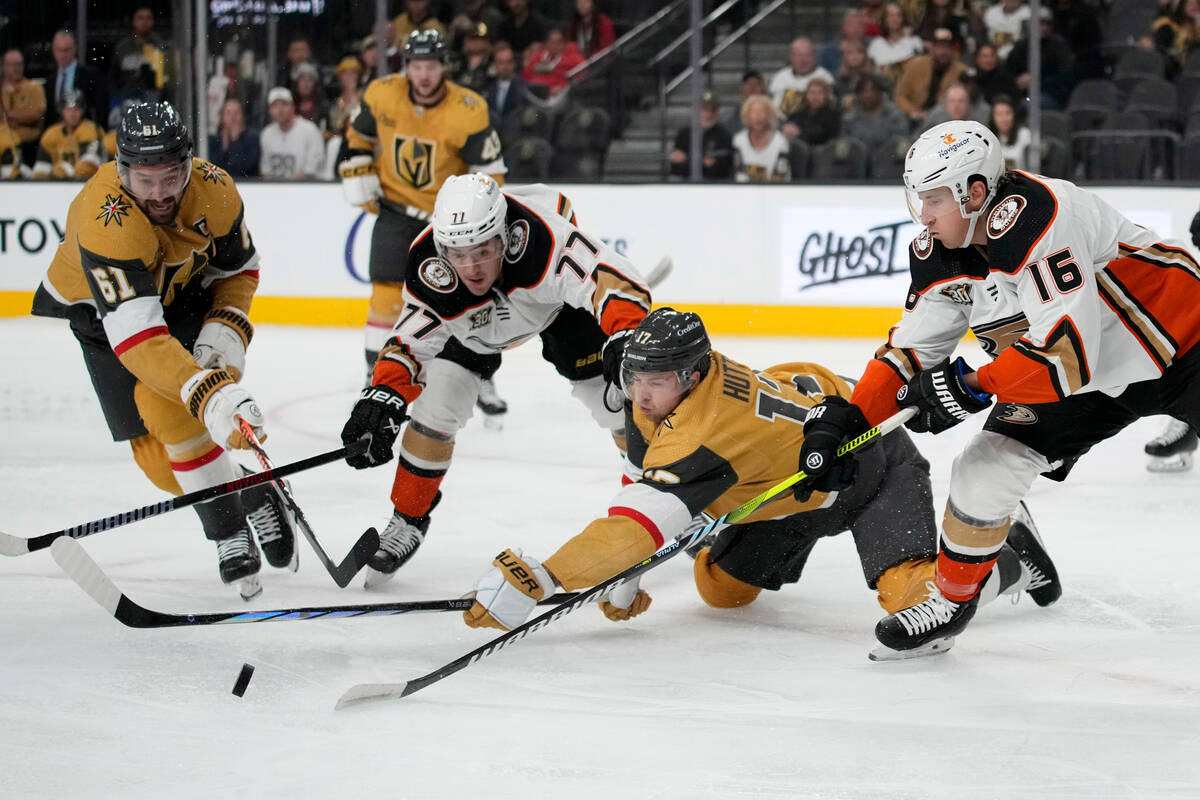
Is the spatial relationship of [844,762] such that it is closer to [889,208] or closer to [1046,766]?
[1046,766]

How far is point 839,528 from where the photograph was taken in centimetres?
297

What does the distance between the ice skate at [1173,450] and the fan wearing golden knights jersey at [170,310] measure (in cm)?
272

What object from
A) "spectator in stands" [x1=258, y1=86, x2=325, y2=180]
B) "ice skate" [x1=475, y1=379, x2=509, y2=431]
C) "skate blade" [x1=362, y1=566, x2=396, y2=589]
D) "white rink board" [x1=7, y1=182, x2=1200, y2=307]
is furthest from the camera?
"spectator in stands" [x1=258, y1=86, x2=325, y2=180]

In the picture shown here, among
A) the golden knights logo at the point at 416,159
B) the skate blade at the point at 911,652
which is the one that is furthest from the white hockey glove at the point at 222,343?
the golden knights logo at the point at 416,159

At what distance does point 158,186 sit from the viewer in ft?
10.1

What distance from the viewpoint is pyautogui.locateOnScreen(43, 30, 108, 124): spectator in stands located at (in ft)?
25.8

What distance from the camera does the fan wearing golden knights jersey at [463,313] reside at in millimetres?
3076

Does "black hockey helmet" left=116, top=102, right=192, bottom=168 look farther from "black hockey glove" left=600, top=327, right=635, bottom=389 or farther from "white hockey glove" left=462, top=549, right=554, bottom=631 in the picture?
"white hockey glove" left=462, top=549, right=554, bottom=631

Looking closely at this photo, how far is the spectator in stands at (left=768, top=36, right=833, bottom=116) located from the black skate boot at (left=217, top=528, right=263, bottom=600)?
4.93 meters

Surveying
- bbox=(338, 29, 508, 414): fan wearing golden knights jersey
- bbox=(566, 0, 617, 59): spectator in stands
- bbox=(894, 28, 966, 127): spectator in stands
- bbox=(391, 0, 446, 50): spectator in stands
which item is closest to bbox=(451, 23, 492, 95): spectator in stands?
bbox=(391, 0, 446, 50): spectator in stands

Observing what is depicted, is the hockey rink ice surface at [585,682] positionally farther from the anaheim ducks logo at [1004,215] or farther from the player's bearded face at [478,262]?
the anaheim ducks logo at [1004,215]

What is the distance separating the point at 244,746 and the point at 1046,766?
1313 mm

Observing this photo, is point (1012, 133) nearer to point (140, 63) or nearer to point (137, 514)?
point (140, 63)

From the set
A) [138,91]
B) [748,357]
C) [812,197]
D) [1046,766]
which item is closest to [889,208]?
[812,197]
